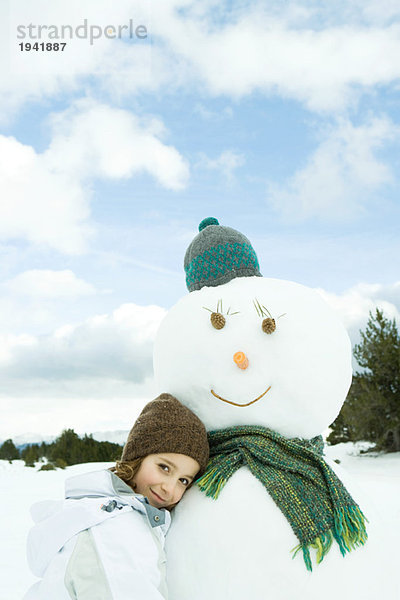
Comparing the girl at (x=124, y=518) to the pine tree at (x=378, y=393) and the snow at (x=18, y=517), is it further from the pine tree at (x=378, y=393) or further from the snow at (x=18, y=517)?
the pine tree at (x=378, y=393)

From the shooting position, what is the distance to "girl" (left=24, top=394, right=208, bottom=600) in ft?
5.39

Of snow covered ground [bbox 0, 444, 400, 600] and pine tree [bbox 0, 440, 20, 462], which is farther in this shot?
pine tree [bbox 0, 440, 20, 462]

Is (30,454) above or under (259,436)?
under

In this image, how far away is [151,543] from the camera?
1783 mm

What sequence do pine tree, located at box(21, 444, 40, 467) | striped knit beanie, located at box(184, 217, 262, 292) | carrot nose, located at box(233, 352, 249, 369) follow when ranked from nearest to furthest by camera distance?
1. carrot nose, located at box(233, 352, 249, 369)
2. striped knit beanie, located at box(184, 217, 262, 292)
3. pine tree, located at box(21, 444, 40, 467)

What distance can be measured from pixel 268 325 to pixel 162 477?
81 centimetres

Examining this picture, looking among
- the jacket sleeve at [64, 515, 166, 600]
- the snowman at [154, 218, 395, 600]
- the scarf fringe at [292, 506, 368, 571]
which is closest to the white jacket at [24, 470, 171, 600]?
the jacket sleeve at [64, 515, 166, 600]

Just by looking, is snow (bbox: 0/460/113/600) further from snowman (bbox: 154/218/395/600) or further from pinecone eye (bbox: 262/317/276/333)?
pinecone eye (bbox: 262/317/276/333)

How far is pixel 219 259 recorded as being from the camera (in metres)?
2.77

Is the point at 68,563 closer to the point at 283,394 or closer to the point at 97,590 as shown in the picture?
the point at 97,590

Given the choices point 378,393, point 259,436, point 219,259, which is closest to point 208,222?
point 219,259

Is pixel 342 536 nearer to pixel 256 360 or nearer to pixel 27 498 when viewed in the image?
pixel 256 360

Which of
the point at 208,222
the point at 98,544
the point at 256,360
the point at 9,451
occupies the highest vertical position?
the point at 208,222

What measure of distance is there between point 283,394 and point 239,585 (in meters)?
0.81
